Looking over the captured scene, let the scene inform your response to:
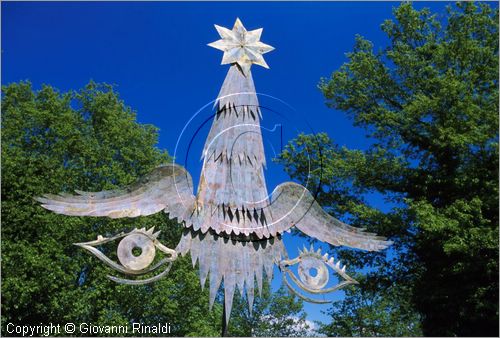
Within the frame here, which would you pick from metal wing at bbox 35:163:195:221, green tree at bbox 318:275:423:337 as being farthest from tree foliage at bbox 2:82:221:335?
metal wing at bbox 35:163:195:221

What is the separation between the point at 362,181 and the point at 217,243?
30.2ft

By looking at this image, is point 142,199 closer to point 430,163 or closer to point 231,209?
point 231,209

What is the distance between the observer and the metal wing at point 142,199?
830cm

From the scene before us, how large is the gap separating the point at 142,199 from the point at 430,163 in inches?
409

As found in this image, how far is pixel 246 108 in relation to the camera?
972cm

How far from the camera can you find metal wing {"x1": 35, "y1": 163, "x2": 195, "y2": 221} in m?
8.30

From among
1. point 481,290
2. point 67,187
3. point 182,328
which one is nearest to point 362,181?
point 481,290

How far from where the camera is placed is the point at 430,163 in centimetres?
1659

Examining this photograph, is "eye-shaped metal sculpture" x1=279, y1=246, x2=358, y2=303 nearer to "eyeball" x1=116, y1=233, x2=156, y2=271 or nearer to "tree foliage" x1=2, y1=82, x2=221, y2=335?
"eyeball" x1=116, y1=233, x2=156, y2=271

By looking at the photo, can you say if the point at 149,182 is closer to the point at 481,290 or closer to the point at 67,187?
the point at 481,290

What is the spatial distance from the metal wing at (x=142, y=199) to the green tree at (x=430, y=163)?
7291 mm

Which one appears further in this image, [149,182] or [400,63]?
[400,63]

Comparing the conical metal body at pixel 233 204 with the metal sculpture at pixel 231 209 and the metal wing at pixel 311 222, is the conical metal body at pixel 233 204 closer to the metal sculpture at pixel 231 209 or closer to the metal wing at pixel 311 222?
the metal sculpture at pixel 231 209

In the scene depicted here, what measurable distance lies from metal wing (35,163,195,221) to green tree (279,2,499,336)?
7291 mm
